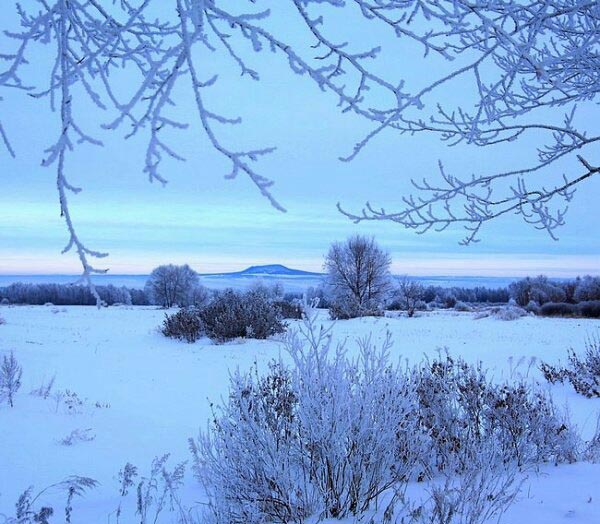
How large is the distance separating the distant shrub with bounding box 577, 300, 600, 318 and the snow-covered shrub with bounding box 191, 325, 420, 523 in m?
35.8

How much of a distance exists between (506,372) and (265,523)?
29.9 ft

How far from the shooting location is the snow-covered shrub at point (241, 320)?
16.8 metres

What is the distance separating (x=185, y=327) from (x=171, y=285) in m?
48.1

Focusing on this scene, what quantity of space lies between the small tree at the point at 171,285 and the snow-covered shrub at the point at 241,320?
153 feet

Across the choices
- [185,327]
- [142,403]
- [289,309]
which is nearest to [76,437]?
[142,403]

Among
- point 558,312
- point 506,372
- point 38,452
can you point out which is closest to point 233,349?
point 506,372

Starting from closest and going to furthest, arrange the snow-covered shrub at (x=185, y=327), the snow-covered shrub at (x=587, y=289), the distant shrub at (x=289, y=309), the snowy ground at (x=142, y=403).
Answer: the snowy ground at (x=142, y=403)
the snow-covered shrub at (x=185, y=327)
the distant shrub at (x=289, y=309)
the snow-covered shrub at (x=587, y=289)

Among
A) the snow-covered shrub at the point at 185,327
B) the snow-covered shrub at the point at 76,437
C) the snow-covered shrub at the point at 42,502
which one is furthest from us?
the snow-covered shrub at the point at 185,327

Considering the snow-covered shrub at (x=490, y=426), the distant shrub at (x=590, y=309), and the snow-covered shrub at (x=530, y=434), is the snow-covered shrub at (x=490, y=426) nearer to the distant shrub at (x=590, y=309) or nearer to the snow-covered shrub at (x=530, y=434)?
the snow-covered shrub at (x=530, y=434)

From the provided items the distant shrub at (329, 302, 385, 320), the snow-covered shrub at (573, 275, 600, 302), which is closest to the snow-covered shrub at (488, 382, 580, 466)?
the distant shrub at (329, 302, 385, 320)

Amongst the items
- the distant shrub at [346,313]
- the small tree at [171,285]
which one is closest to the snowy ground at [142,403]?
the distant shrub at [346,313]

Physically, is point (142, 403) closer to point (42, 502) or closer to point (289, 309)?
point (42, 502)

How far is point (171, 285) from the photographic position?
2537 inches

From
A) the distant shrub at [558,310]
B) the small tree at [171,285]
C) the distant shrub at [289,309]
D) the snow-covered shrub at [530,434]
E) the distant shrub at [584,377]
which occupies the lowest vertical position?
the distant shrub at [558,310]
